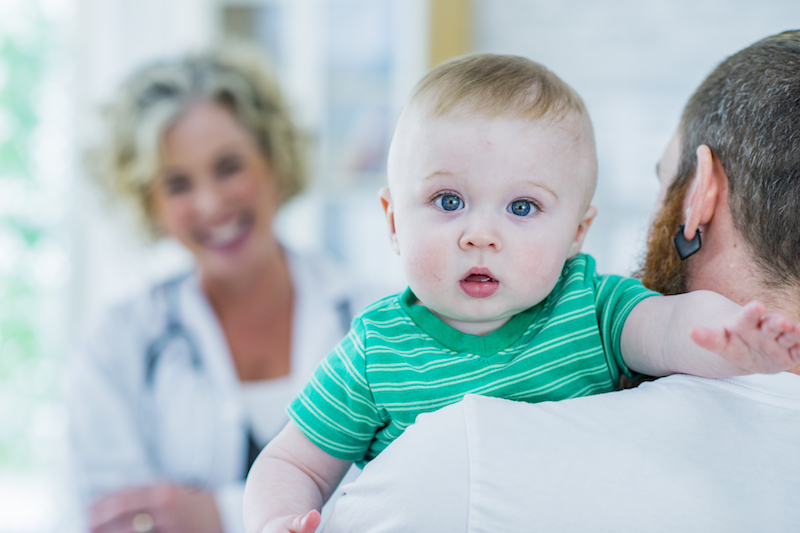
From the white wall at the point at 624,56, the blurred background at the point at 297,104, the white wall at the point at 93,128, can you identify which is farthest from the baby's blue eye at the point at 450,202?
the white wall at the point at 624,56

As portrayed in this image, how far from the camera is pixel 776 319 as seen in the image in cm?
53

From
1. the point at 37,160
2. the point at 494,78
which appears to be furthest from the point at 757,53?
the point at 37,160

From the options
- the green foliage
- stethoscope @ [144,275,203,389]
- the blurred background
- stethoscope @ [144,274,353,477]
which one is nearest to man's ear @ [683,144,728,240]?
stethoscope @ [144,274,353,477]

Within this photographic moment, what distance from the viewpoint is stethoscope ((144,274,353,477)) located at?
1859mm

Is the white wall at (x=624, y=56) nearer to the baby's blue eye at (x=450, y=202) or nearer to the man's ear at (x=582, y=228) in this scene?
the man's ear at (x=582, y=228)

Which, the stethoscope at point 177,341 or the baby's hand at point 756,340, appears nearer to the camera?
the baby's hand at point 756,340

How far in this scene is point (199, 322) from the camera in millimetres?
1912

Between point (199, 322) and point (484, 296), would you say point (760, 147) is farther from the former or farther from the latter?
point (199, 322)

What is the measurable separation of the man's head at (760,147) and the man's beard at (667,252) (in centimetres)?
1

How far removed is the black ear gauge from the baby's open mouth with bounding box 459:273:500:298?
0.25m

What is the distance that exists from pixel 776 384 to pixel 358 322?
1.45 feet

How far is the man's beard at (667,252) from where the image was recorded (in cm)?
84

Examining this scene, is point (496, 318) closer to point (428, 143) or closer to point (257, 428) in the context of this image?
point (428, 143)

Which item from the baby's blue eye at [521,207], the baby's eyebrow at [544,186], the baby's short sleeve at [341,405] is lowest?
the baby's short sleeve at [341,405]
